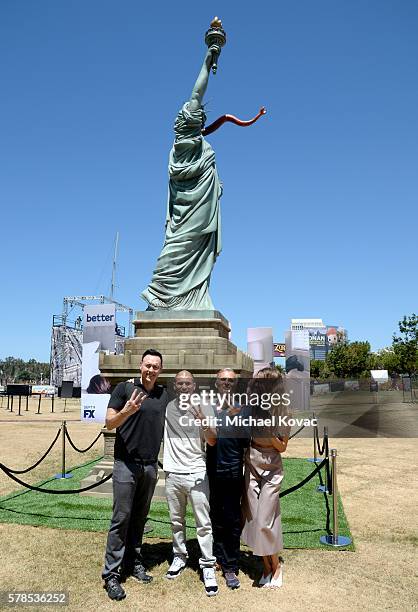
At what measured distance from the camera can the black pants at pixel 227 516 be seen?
515cm

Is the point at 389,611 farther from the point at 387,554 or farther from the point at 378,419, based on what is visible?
the point at 378,419

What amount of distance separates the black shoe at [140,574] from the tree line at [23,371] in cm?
12505

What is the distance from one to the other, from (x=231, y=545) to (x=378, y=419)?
70.3ft

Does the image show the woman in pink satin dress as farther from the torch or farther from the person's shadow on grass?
the torch

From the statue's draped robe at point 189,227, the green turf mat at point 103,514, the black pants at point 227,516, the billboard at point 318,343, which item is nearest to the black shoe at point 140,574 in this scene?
the black pants at point 227,516

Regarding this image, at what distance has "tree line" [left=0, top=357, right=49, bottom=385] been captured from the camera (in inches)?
4911

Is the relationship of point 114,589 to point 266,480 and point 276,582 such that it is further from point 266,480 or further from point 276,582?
point 266,480

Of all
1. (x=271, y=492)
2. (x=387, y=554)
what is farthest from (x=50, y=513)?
(x=387, y=554)

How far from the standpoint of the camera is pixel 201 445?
534cm

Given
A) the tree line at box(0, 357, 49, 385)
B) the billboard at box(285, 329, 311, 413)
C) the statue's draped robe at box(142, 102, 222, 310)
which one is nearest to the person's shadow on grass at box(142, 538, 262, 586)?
the statue's draped robe at box(142, 102, 222, 310)

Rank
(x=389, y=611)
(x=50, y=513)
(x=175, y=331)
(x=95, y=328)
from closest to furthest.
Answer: (x=389, y=611) < (x=50, y=513) < (x=175, y=331) < (x=95, y=328)

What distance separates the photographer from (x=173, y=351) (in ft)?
31.7

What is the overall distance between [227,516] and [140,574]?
3.83 ft

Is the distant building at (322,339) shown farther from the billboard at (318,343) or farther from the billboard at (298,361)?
the billboard at (298,361)
